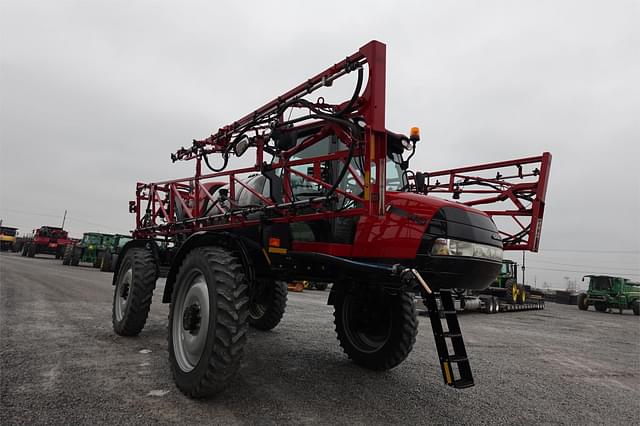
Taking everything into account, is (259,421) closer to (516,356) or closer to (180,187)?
(180,187)

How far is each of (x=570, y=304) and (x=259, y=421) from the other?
33.2 metres

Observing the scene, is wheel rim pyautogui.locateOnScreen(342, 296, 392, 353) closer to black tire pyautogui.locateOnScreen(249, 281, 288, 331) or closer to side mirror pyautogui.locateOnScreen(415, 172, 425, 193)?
side mirror pyautogui.locateOnScreen(415, 172, 425, 193)

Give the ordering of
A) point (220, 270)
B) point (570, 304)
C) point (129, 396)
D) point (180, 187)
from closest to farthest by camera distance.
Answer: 1. point (129, 396)
2. point (220, 270)
3. point (180, 187)
4. point (570, 304)

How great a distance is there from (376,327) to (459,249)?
6.53 ft

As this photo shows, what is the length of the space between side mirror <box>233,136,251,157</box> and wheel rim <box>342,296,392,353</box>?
2328mm

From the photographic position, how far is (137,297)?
5297 millimetres

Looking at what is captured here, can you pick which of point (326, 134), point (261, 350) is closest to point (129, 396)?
point (261, 350)

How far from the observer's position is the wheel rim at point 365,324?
4.64 meters

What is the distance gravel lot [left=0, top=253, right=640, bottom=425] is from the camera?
9.80 feet

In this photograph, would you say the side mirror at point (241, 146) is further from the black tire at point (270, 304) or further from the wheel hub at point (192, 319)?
the black tire at point (270, 304)

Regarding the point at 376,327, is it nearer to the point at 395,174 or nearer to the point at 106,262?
the point at 395,174

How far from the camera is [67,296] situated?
29.5 feet

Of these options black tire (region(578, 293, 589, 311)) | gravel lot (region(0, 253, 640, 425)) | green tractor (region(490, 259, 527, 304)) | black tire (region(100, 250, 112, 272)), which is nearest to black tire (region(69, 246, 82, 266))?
black tire (region(100, 250, 112, 272))

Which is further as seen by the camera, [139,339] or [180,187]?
[180,187]
